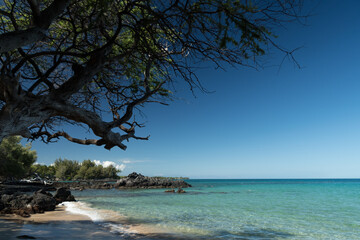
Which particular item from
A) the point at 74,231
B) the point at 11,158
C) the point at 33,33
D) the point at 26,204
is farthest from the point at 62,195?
the point at 11,158

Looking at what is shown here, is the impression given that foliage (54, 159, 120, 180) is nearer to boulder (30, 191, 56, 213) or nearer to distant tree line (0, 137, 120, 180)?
distant tree line (0, 137, 120, 180)

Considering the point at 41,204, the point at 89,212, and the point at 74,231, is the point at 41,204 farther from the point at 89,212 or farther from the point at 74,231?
the point at 74,231

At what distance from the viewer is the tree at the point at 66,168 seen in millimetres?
114500

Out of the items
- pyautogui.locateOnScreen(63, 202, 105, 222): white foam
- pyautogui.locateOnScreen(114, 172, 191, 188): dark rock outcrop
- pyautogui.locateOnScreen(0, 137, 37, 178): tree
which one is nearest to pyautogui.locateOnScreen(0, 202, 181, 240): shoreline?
pyautogui.locateOnScreen(63, 202, 105, 222): white foam

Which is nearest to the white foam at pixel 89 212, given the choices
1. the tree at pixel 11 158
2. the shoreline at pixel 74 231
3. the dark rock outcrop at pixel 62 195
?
the shoreline at pixel 74 231

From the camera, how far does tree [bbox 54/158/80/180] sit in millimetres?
A: 114500

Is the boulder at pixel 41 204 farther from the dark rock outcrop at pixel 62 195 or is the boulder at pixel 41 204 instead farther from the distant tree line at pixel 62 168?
the distant tree line at pixel 62 168

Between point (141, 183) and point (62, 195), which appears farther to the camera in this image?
point (141, 183)

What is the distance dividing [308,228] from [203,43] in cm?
1132

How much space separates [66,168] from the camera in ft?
382

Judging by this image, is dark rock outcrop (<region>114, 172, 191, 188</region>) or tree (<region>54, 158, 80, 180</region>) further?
tree (<region>54, 158, 80, 180</region>)

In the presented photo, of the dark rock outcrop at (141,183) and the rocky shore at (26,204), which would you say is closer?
the rocky shore at (26,204)

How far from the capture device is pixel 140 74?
656 cm

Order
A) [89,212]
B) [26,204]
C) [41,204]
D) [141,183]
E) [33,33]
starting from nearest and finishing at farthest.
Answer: [33,33], [26,204], [41,204], [89,212], [141,183]
